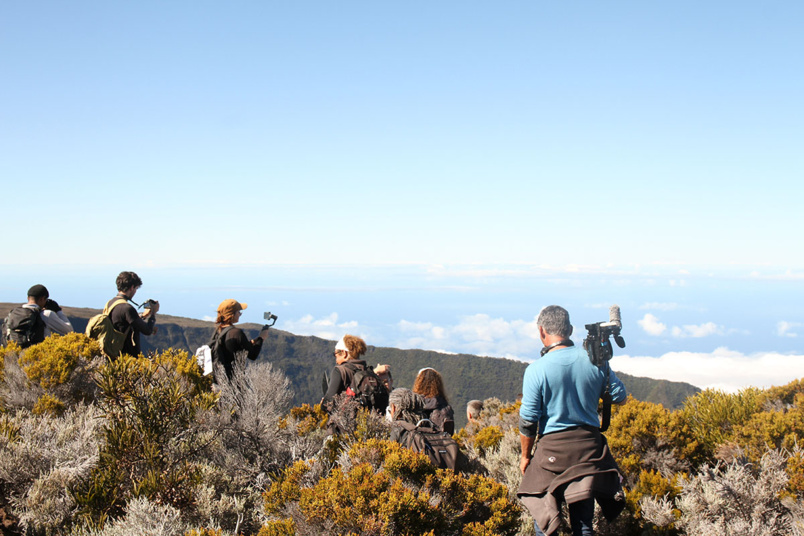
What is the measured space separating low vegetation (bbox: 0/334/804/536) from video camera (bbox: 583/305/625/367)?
4.17 feet

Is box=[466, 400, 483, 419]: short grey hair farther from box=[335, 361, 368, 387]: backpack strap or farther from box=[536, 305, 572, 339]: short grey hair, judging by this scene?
box=[536, 305, 572, 339]: short grey hair

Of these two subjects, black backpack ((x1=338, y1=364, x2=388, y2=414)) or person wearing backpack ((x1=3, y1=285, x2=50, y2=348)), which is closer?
black backpack ((x1=338, y1=364, x2=388, y2=414))

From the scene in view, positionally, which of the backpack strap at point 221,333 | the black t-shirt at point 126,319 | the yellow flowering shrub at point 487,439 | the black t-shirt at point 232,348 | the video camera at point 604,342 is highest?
the video camera at point 604,342

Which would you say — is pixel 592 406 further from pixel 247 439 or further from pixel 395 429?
pixel 247 439

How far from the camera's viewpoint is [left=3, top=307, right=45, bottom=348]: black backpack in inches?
249

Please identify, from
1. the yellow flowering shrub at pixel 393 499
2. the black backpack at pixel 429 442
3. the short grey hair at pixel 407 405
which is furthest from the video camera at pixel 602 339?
the short grey hair at pixel 407 405

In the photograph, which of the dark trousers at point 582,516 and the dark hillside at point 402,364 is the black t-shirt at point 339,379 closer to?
the dark trousers at point 582,516

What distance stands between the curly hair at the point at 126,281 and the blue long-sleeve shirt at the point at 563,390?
14.7 ft

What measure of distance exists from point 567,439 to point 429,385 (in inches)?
79.3

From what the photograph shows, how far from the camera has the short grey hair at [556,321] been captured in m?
3.24

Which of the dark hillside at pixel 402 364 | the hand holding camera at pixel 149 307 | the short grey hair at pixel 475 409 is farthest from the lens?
the dark hillside at pixel 402 364

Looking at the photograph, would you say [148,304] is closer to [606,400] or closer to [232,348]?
[232,348]

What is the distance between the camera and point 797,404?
6.79 meters

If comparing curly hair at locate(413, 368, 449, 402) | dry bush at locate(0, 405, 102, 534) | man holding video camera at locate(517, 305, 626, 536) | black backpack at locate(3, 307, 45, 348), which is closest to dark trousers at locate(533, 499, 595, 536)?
man holding video camera at locate(517, 305, 626, 536)
